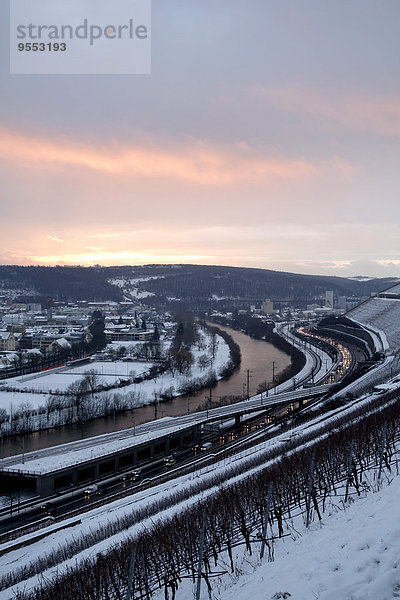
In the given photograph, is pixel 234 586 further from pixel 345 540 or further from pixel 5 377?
pixel 5 377

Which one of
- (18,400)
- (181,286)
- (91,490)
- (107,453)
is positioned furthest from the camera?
(181,286)

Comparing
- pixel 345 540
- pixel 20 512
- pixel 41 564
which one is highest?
pixel 345 540

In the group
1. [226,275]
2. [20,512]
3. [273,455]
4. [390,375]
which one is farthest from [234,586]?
[226,275]

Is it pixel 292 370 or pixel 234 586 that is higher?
pixel 234 586

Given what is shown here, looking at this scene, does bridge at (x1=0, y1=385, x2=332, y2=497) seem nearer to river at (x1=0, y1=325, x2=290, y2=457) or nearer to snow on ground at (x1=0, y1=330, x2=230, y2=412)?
river at (x1=0, y1=325, x2=290, y2=457)

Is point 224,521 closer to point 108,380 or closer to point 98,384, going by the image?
point 98,384

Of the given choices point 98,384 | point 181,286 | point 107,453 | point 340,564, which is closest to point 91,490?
point 107,453

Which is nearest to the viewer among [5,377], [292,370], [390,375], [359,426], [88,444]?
[359,426]

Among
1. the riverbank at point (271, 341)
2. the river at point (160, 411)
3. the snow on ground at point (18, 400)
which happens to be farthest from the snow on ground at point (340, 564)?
the riverbank at point (271, 341)
